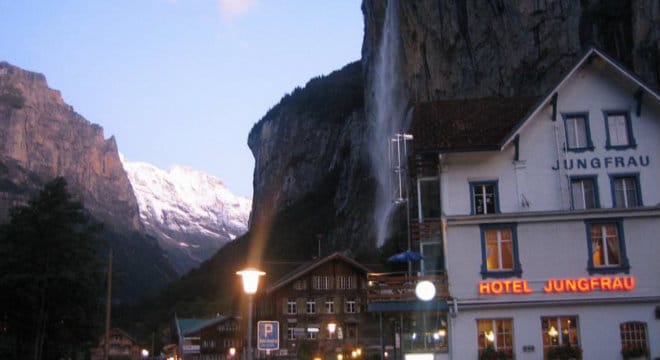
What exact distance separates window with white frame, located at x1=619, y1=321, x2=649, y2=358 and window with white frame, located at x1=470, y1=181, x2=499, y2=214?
6818 mm

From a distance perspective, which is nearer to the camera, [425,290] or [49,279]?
[425,290]

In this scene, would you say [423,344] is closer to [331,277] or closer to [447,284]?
[447,284]

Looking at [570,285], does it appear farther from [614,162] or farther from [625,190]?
[614,162]

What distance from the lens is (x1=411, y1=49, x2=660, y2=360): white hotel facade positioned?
31000 millimetres

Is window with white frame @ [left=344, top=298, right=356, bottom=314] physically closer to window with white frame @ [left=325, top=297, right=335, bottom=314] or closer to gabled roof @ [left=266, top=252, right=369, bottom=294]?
window with white frame @ [left=325, top=297, right=335, bottom=314]

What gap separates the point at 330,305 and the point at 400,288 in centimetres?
4497

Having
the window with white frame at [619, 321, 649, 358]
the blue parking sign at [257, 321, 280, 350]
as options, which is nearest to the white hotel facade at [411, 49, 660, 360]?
the window with white frame at [619, 321, 649, 358]

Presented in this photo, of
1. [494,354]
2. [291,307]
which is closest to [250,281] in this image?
[494,354]

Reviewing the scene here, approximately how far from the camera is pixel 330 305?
76.1 m

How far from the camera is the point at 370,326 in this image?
75.5 metres

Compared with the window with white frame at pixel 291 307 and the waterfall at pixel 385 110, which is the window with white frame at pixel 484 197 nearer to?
the window with white frame at pixel 291 307

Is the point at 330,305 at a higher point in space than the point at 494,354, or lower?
higher

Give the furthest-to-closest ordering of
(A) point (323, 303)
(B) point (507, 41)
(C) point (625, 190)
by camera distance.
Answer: (B) point (507, 41) < (A) point (323, 303) < (C) point (625, 190)

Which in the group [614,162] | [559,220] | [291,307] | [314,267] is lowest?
[559,220]
